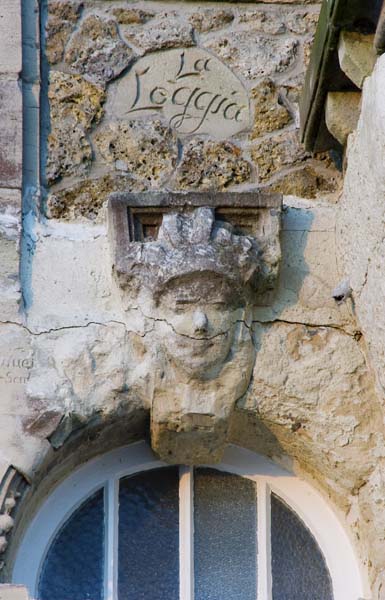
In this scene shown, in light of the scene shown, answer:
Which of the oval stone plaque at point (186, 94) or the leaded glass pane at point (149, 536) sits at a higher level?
the oval stone plaque at point (186, 94)

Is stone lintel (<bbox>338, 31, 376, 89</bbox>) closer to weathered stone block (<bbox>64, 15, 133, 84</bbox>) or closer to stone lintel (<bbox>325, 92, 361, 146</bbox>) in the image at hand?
stone lintel (<bbox>325, 92, 361, 146</bbox>)

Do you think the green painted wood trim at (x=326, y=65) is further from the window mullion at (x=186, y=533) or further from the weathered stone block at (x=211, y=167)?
the window mullion at (x=186, y=533)

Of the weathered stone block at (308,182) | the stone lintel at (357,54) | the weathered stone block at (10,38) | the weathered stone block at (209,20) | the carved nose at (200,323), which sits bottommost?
→ the carved nose at (200,323)

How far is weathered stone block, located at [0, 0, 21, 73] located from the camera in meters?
4.92

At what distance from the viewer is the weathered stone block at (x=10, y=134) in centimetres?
480

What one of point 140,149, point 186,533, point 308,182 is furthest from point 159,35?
point 186,533

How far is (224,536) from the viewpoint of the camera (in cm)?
479

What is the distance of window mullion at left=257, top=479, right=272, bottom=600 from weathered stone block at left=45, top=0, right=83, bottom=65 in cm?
140

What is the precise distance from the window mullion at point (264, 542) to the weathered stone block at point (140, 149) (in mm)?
949

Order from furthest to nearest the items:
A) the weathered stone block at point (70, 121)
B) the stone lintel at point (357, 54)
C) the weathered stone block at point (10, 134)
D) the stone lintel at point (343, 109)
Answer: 1. the weathered stone block at point (70, 121)
2. the weathered stone block at point (10, 134)
3. the stone lintel at point (343, 109)
4. the stone lintel at point (357, 54)

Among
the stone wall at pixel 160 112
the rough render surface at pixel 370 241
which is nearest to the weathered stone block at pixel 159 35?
the stone wall at pixel 160 112

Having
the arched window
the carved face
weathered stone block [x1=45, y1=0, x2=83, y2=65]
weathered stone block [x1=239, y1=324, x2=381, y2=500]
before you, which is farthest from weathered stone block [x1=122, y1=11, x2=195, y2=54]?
the arched window

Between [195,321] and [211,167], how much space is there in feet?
1.96

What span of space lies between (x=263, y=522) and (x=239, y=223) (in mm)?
854
